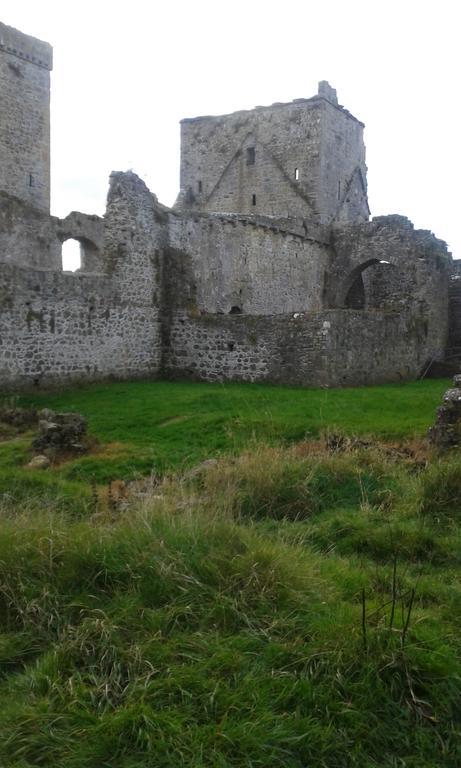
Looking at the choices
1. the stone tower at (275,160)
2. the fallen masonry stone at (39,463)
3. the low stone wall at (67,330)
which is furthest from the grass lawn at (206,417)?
the stone tower at (275,160)

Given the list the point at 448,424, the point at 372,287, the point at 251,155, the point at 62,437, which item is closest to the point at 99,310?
the point at 62,437

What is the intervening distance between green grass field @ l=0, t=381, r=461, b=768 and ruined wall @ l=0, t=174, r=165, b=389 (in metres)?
8.09

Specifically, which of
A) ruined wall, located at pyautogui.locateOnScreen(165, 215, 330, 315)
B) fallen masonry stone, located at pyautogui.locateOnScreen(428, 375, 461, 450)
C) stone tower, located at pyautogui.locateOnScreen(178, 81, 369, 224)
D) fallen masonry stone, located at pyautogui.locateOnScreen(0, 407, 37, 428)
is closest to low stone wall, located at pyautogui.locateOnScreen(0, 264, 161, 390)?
ruined wall, located at pyautogui.locateOnScreen(165, 215, 330, 315)

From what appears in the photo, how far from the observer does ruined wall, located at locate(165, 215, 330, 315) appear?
22.7m

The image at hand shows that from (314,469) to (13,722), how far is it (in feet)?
15.6

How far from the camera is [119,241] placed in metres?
19.1

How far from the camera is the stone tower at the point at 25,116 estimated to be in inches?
1474

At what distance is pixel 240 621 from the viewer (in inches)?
205

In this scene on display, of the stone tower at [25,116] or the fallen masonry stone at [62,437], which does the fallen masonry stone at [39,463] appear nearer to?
the fallen masonry stone at [62,437]

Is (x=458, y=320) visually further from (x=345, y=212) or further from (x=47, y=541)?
(x=47, y=541)

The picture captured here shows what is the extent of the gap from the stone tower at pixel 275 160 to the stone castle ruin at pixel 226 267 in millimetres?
62

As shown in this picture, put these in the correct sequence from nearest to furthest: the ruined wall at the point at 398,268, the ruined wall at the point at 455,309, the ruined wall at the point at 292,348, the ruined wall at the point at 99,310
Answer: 1. the ruined wall at the point at 99,310
2. the ruined wall at the point at 292,348
3. the ruined wall at the point at 398,268
4. the ruined wall at the point at 455,309

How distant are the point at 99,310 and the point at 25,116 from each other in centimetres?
2464

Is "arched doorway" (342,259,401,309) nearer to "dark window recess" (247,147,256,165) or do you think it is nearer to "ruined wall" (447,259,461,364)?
"ruined wall" (447,259,461,364)
